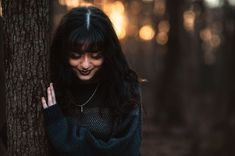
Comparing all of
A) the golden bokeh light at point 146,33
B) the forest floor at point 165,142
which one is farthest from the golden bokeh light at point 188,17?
the golden bokeh light at point 146,33

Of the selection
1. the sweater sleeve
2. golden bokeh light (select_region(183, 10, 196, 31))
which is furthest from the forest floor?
golden bokeh light (select_region(183, 10, 196, 31))

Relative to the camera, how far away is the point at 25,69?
340 cm

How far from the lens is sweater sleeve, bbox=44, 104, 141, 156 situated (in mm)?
3490

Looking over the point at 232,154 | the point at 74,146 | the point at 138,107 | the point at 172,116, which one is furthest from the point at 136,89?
the point at 172,116

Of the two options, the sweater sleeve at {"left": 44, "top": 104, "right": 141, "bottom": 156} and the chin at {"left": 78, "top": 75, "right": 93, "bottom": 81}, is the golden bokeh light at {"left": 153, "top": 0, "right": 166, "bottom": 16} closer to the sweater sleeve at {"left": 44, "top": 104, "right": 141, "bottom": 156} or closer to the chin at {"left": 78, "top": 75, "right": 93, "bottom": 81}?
the chin at {"left": 78, "top": 75, "right": 93, "bottom": 81}

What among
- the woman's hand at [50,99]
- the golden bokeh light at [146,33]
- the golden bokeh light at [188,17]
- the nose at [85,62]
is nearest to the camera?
the woman's hand at [50,99]

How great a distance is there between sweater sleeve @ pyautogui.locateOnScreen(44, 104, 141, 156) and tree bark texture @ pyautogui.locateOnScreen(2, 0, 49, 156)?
0.33 feet

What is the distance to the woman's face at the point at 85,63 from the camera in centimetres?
362

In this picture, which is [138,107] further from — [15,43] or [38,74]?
A: [15,43]

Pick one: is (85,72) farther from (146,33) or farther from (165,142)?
(146,33)

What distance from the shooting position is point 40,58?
3.43 m

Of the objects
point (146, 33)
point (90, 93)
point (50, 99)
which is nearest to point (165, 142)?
point (90, 93)

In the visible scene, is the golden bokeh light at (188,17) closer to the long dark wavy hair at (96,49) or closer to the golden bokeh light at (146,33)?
the golden bokeh light at (146,33)

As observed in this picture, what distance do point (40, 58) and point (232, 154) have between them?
785cm
